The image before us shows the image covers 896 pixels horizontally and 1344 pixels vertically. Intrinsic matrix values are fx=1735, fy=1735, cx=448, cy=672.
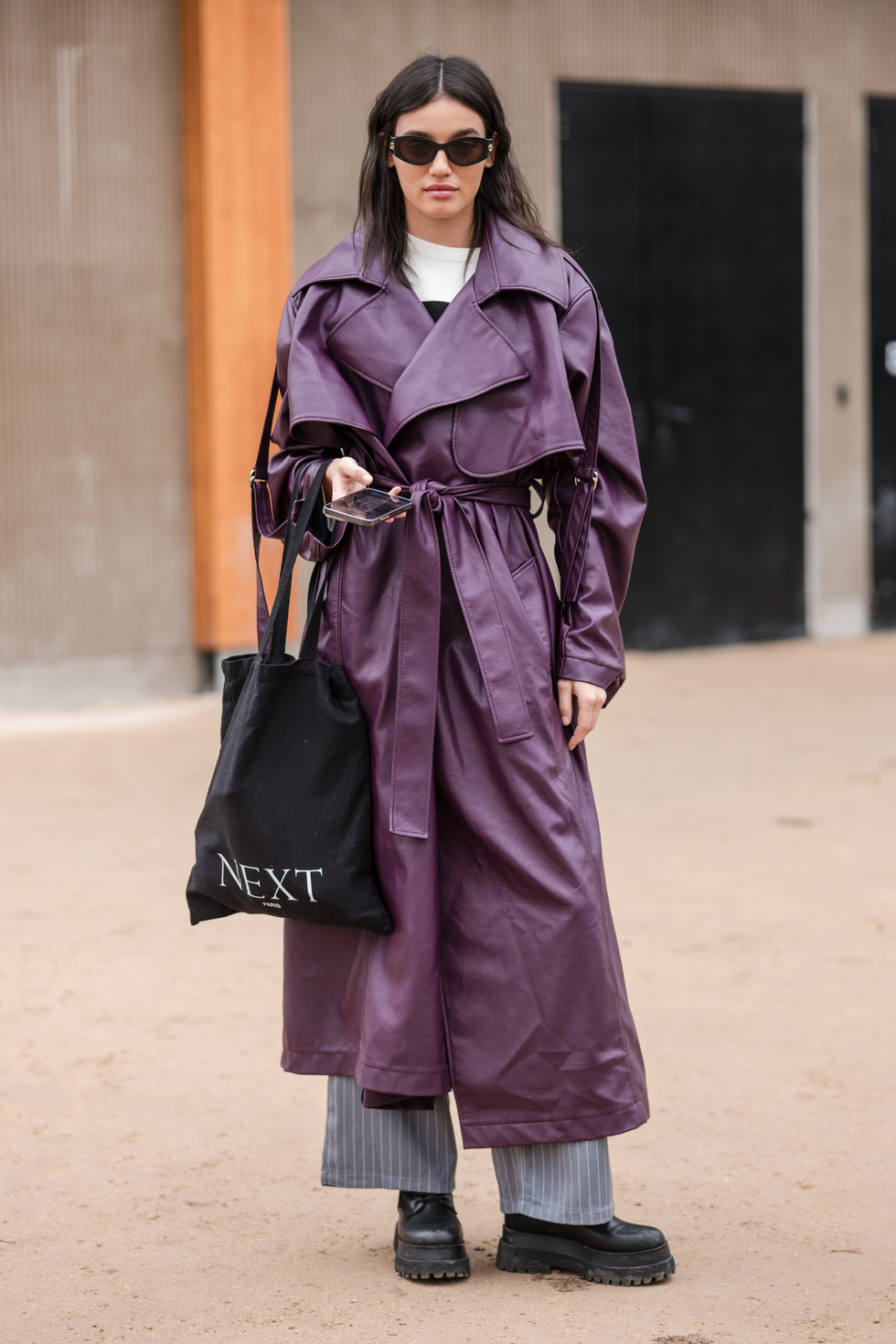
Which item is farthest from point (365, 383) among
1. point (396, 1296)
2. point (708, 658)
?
point (708, 658)

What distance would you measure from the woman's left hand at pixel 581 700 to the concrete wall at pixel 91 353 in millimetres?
6683

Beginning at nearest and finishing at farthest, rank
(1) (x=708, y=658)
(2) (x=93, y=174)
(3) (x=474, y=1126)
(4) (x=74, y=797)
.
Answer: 1. (3) (x=474, y=1126)
2. (4) (x=74, y=797)
3. (2) (x=93, y=174)
4. (1) (x=708, y=658)

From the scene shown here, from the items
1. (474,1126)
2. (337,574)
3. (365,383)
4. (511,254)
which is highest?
(511,254)

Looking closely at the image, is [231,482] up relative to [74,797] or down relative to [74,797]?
up

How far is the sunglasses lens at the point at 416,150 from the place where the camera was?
8.97 ft

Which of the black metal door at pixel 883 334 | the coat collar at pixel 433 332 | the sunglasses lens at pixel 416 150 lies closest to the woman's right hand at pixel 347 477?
the coat collar at pixel 433 332

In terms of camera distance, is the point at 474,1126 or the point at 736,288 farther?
the point at 736,288

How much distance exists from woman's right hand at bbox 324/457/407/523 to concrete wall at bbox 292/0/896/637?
713cm

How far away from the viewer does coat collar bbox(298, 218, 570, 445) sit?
270 cm

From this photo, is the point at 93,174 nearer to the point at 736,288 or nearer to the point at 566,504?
the point at 736,288

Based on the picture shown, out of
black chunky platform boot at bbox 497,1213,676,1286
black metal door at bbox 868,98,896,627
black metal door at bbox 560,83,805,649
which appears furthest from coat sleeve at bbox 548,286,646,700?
black metal door at bbox 868,98,896,627

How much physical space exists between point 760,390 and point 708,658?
182cm

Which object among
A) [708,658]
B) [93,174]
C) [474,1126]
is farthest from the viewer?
[708,658]

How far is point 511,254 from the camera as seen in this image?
280cm
